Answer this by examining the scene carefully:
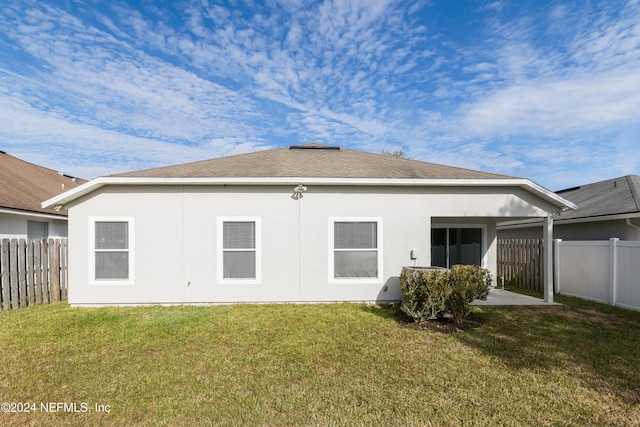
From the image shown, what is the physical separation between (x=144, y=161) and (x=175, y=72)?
1123cm

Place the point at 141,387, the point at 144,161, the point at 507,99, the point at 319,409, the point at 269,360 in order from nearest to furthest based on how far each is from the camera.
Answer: the point at 319,409 → the point at 141,387 → the point at 269,360 → the point at 507,99 → the point at 144,161

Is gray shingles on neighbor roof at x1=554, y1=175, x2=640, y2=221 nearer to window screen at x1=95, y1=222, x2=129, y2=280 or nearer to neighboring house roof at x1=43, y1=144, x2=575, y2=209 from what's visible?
neighboring house roof at x1=43, y1=144, x2=575, y2=209

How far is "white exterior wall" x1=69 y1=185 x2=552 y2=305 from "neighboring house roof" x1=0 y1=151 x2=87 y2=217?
3431mm

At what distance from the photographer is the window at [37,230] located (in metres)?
11.3

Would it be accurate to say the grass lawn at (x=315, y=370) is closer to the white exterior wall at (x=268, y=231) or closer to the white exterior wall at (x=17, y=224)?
the white exterior wall at (x=268, y=231)

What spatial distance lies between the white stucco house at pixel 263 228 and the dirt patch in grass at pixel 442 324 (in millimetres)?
1551

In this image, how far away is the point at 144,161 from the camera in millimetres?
20531

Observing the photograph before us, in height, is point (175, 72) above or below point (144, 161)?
above

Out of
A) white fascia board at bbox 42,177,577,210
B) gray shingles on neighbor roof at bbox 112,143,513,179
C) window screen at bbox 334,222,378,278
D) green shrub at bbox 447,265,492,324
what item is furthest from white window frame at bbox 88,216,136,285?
green shrub at bbox 447,265,492,324

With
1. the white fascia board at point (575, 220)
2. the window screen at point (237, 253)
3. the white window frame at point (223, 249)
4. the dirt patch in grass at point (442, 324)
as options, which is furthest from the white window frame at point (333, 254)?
the white fascia board at point (575, 220)

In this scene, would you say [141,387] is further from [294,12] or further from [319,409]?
[294,12]

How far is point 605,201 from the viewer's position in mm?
11180

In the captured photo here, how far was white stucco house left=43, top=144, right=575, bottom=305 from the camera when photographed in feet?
25.6

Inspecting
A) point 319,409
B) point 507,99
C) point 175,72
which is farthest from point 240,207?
point 507,99
